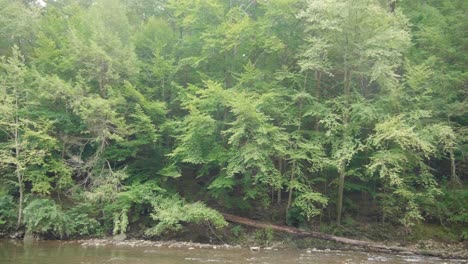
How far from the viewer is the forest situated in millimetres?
16281

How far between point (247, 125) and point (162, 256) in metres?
6.56

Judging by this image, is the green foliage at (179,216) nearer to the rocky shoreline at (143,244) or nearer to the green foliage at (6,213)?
the rocky shoreline at (143,244)

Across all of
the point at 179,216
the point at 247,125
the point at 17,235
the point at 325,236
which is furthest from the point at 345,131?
the point at 17,235

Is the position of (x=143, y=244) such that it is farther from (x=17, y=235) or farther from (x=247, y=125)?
(x=247, y=125)

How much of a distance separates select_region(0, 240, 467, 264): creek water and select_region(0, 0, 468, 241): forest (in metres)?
1.73

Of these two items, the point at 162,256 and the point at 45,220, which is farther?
the point at 45,220

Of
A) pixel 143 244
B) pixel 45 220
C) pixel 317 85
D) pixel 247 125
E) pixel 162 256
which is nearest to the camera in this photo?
pixel 162 256

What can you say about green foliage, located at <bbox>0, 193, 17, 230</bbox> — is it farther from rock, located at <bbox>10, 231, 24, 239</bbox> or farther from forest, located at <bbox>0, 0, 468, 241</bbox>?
rock, located at <bbox>10, 231, 24, 239</bbox>

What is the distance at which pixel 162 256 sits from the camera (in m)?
13.3

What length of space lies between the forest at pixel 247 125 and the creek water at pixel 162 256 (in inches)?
68.1

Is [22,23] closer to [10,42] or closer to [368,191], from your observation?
[10,42]

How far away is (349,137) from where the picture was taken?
53.2ft

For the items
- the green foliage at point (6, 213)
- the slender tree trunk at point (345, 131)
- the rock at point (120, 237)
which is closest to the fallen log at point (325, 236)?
the slender tree trunk at point (345, 131)

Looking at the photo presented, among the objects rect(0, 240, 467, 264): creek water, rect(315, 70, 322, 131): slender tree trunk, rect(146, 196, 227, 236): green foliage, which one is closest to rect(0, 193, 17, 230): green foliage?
rect(0, 240, 467, 264): creek water
